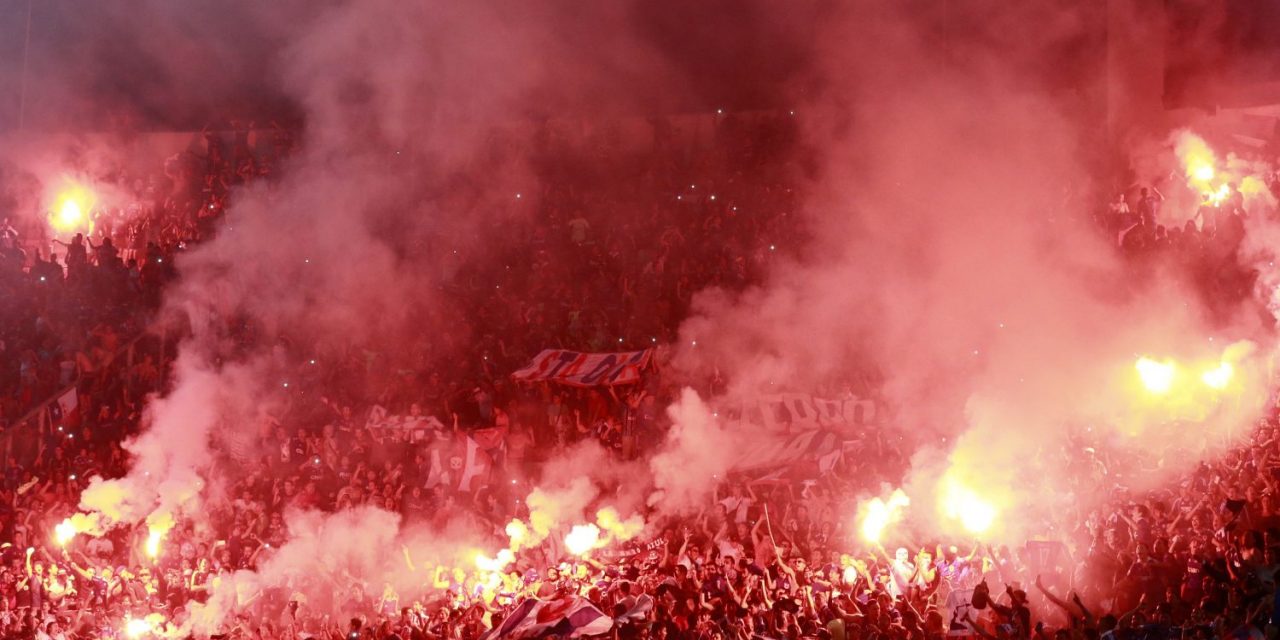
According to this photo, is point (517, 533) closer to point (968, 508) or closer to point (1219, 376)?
point (968, 508)

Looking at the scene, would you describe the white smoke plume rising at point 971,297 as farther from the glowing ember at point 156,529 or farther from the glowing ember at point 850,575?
the glowing ember at point 156,529

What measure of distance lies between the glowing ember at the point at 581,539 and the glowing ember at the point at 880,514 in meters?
2.09

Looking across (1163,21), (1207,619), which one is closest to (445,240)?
(1163,21)

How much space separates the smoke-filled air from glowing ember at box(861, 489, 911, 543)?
0.04 metres

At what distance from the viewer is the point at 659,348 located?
37.4 ft

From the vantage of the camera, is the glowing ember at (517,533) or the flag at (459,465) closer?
the glowing ember at (517,533)

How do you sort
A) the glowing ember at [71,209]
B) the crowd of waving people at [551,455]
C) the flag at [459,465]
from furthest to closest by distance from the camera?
1. the glowing ember at [71,209]
2. the flag at [459,465]
3. the crowd of waving people at [551,455]

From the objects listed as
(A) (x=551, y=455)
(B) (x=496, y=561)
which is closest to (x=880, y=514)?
(B) (x=496, y=561)

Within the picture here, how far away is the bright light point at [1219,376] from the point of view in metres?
9.42

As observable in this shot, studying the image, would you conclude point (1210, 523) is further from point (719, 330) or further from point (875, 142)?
point (875, 142)

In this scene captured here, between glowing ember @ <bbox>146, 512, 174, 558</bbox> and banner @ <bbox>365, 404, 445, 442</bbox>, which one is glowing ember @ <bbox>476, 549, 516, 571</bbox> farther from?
glowing ember @ <bbox>146, 512, 174, 558</bbox>

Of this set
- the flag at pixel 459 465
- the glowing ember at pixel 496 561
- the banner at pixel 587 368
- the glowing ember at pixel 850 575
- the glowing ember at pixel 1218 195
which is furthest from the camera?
the glowing ember at pixel 1218 195

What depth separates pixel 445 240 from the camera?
45.1 feet

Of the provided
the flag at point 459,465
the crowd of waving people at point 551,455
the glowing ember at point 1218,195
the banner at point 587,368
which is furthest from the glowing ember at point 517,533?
the glowing ember at point 1218,195
